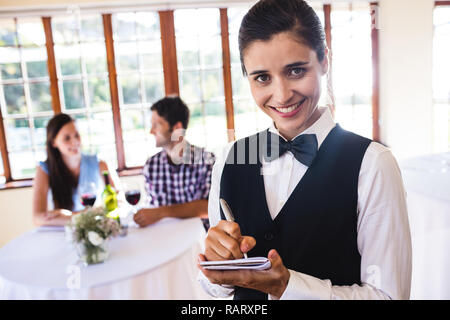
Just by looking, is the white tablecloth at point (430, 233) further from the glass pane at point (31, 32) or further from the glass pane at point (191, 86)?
the glass pane at point (31, 32)

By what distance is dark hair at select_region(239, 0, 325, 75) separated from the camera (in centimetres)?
63

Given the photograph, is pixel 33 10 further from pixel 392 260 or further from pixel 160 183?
pixel 392 260

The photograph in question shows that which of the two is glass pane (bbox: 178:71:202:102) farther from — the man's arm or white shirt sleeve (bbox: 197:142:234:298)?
white shirt sleeve (bbox: 197:142:234:298)

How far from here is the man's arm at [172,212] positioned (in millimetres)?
1855

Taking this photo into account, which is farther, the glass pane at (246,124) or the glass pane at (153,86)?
the glass pane at (153,86)

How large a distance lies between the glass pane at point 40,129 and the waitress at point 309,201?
359 centimetres

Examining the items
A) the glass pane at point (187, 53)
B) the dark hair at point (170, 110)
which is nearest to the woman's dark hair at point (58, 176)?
the dark hair at point (170, 110)

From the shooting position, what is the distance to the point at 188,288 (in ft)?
5.29

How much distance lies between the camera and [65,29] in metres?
3.60

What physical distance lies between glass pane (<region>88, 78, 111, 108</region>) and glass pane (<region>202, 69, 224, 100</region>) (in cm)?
104

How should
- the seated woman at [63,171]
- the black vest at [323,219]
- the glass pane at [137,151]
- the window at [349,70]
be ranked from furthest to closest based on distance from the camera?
1. the glass pane at [137,151]
2. the seated woman at [63,171]
3. the window at [349,70]
4. the black vest at [323,219]

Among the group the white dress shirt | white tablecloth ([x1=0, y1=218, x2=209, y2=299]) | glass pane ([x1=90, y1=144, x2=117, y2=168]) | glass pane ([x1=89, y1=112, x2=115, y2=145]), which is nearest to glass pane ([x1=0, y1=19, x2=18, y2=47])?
glass pane ([x1=89, y1=112, x2=115, y2=145])
